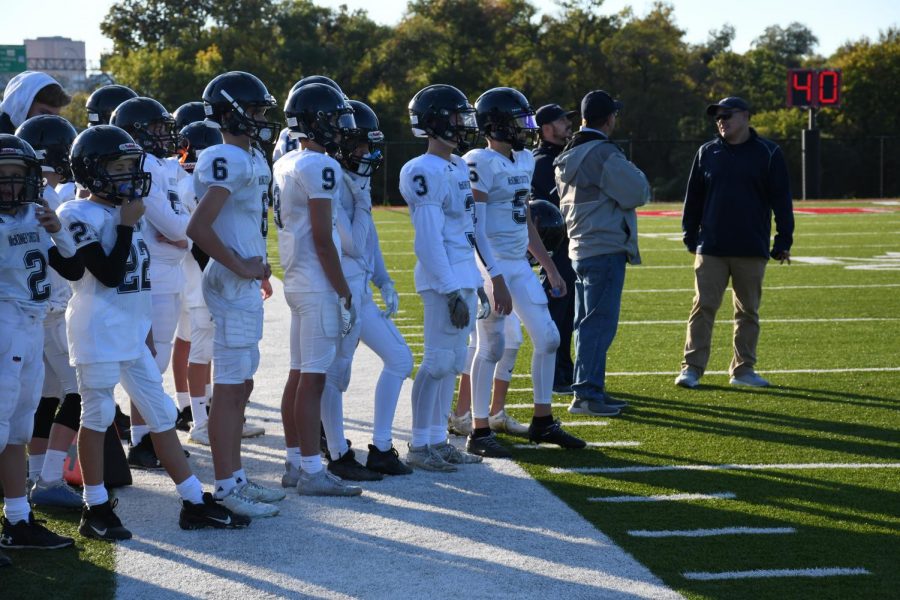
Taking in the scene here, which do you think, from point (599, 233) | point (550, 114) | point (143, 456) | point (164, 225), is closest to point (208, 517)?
point (143, 456)

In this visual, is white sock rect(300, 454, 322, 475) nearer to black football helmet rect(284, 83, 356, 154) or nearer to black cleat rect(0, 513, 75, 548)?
black cleat rect(0, 513, 75, 548)

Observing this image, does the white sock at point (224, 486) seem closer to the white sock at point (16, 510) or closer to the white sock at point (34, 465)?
the white sock at point (16, 510)

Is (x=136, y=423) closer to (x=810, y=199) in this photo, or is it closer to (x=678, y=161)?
(x=810, y=199)

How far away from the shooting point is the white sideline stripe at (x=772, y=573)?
168 inches

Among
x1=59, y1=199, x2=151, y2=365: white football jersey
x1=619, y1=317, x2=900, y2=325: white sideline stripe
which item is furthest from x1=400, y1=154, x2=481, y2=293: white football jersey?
x1=619, y1=317, x2=900, y2=325: white sideline stripe

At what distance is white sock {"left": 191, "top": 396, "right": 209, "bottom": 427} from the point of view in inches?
259

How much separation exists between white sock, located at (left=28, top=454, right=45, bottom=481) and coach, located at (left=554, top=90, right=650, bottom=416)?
3183 mm

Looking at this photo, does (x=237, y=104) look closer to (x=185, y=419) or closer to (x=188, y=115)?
(x=188, y=115)

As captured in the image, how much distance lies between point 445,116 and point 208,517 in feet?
7.45

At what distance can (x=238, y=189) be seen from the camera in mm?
5000

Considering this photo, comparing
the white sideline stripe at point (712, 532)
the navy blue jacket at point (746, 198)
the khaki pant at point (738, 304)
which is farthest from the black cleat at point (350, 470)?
the navy blue jacket at point (746, 198)

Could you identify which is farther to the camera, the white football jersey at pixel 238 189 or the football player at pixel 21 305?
the white football jersey at pixel 238 189

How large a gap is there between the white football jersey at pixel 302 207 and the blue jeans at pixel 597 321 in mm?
2337

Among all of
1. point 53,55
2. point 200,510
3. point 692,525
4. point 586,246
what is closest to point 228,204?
point 200,510
